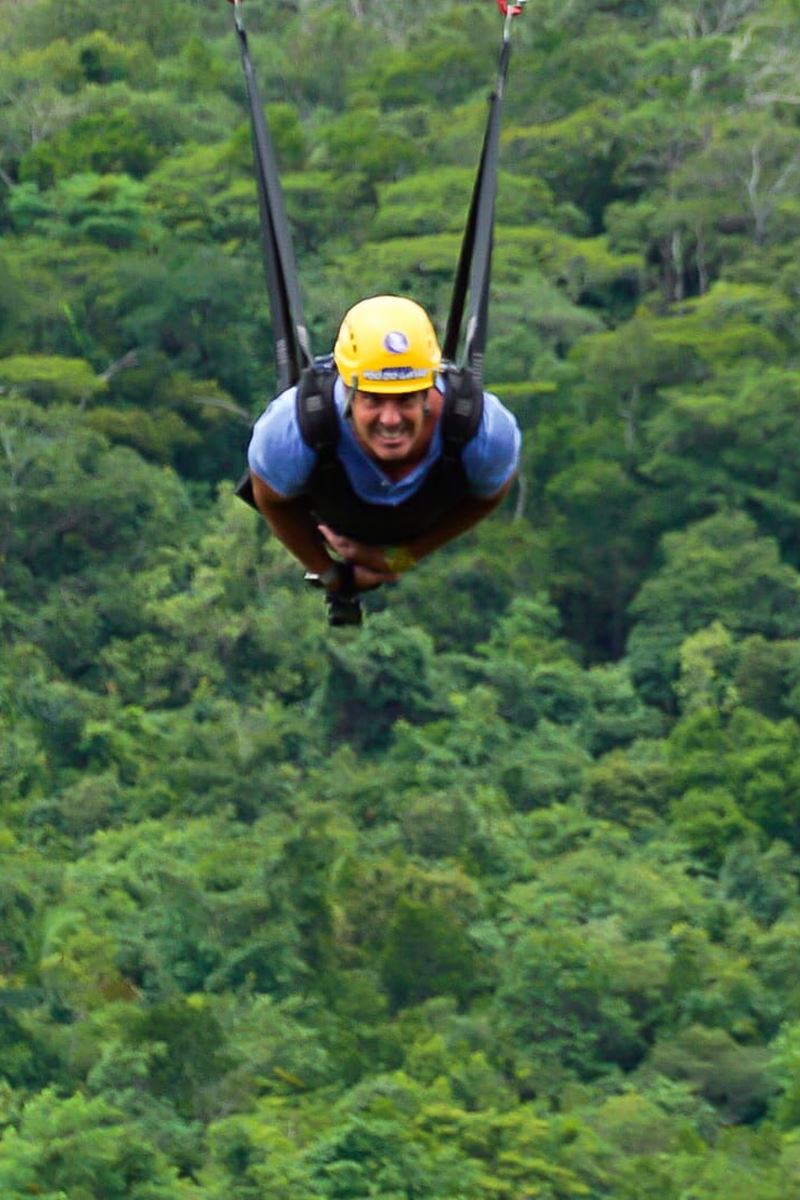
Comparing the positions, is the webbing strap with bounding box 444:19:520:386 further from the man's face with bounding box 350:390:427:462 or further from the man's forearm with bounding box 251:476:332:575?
the man's forearm with bounding box 251:476:332:575

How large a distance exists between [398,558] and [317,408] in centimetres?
60

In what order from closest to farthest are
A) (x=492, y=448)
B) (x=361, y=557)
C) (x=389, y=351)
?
(x=389, y=351), (x=492, y=448), (x=361, y=557)

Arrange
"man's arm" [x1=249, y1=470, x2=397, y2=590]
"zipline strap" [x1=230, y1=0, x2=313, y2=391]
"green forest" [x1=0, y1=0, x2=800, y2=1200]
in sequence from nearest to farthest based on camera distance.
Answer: "zipline strap" [x1=230, y1=0, x2=313, y2=391] < "man's arm" [x1=249, y1=470, x2=397, y2=590] < "green forest" [x1=0, y1=0, x2=800, y2=1200]

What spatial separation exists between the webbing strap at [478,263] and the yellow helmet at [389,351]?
0.11 metres

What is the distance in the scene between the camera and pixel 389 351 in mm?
4469

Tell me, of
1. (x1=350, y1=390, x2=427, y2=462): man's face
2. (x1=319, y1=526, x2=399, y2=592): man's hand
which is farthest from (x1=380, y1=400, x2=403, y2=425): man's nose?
(x1=319, y1=526, x2=399, y2=592): man's hand

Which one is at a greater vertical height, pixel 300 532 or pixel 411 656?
pixel 300 532

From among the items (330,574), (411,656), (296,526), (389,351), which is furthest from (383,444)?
(411,656)

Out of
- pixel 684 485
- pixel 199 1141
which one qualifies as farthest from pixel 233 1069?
pixel 684 485

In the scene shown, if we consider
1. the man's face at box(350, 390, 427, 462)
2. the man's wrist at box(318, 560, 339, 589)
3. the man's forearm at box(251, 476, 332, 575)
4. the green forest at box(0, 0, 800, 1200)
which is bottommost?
the green forest at box(0, 0, 800, 1200)

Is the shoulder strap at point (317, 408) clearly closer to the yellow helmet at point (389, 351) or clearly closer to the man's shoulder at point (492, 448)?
the yellow helmet at point (389, 351)

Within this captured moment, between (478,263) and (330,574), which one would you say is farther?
(330,574)

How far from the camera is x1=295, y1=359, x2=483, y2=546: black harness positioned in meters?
4.56

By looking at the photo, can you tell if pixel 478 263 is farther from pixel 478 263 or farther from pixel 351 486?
pixel 351 486
